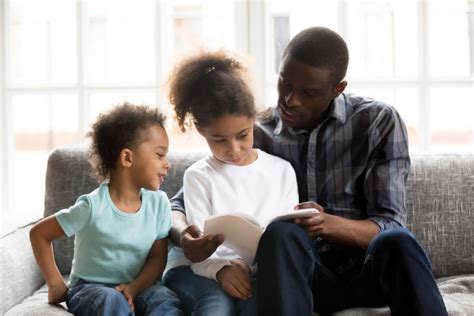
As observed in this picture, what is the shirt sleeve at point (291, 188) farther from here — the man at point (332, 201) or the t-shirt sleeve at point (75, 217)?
the t-shirt sleeve at point (75, 217)

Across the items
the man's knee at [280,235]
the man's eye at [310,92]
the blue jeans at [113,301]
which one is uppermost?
the man's eye at [310,92]

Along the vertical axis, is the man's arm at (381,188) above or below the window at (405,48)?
below

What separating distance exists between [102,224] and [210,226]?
33 cm

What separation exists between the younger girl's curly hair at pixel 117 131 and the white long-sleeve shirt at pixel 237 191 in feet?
0.66

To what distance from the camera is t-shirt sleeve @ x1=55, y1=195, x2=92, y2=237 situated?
2.05m

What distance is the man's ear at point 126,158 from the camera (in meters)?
2.12

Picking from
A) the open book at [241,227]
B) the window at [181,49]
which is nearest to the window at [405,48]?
the window at [181,49]

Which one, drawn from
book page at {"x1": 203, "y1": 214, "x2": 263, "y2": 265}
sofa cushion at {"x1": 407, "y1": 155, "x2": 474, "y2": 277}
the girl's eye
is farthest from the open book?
sofa cushion at {"x1": 407, "y1": 155, "x2": 474, "y2": 277}

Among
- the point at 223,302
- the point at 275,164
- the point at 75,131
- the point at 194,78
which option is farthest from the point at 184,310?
the point at 75,131

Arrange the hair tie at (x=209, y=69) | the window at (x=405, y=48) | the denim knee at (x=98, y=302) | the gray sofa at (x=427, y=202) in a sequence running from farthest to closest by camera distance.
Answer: the window at (x=405, y=48) → the gray sofa at (x=427, y=202) → the hair tie at (x=209, y=69) → the denim knee at (x=98, y=302)

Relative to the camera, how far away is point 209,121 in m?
2.14

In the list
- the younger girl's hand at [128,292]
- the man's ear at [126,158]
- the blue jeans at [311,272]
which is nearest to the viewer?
the blue jeans at [311,272]

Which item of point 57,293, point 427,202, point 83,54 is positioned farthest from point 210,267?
point 83,54

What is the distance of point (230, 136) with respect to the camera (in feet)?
6.97
